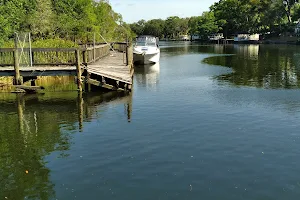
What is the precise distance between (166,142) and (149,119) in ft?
12.5

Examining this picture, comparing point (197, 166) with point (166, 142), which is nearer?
point (197, 166)

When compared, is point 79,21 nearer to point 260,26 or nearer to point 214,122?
point 214,122

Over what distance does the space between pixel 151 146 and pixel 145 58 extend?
3466 cm

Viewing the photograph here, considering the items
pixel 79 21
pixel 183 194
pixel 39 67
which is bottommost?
pixel 183 194

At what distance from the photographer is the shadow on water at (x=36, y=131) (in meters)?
10.8

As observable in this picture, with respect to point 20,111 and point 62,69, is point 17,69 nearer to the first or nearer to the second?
point 62,69

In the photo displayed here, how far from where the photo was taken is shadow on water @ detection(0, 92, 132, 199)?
10.8 metres

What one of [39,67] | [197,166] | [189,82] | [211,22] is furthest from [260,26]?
[197,166]

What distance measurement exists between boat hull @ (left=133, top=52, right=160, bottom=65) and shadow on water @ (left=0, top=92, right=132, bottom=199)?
2295 centimetres

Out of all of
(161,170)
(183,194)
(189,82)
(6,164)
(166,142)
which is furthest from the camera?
(189,82)

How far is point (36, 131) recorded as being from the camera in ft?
54.3

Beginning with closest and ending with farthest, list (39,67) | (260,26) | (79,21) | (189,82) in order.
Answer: (39,67) < (189,82) < (79,21) < (260,26)

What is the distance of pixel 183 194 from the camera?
9.97 metres

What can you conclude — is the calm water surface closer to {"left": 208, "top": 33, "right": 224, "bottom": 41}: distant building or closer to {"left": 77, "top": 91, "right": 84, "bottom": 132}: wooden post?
{"left": 77, "top": 91, "right": 84, "bottom": 132}: wooden post
